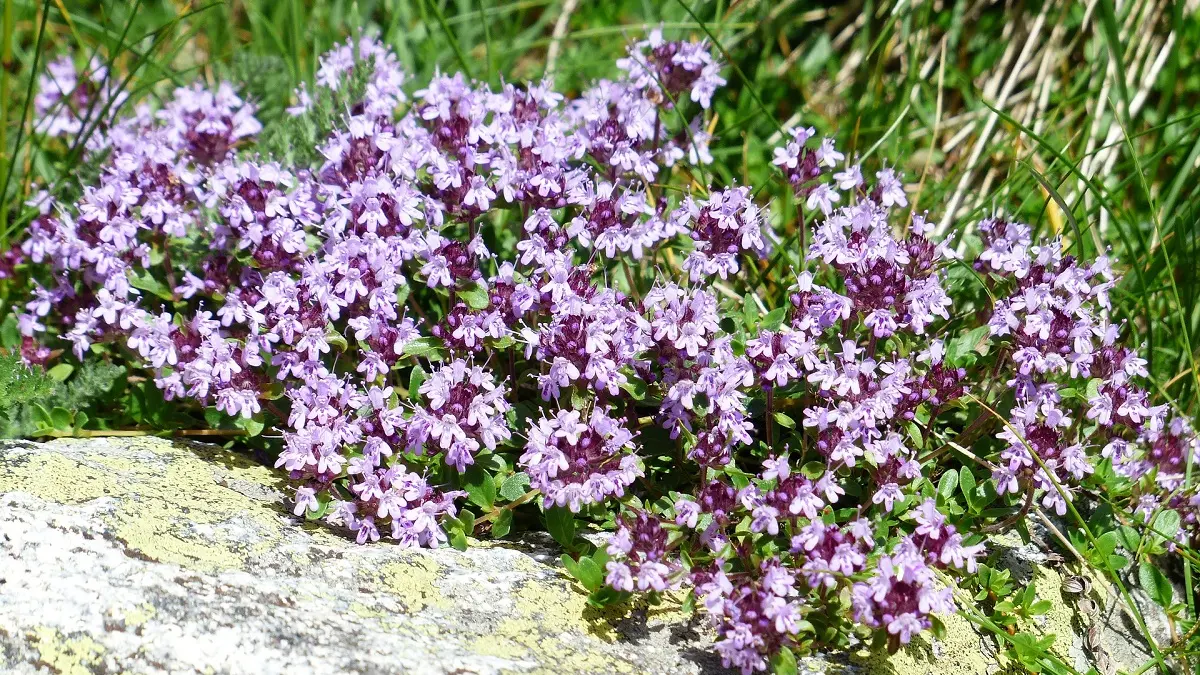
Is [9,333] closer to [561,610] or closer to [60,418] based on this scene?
[60,418]

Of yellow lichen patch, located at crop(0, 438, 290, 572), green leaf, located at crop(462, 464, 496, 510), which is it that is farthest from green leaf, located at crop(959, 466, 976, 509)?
yellow lichen patch, located at crop(0, 438, 290, 572)

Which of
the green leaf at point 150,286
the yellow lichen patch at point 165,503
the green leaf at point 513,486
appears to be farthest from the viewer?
the green leaf at point 150,286

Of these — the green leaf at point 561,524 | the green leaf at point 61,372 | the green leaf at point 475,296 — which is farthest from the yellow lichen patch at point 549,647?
the green leaf at point 61,372

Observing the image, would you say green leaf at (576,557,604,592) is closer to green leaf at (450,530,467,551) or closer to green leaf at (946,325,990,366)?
green leaf at (450,530,467,551)

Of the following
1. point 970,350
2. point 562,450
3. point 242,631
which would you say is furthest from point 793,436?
point 242,631

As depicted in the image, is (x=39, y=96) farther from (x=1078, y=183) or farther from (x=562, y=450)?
(x=1078, y=183)

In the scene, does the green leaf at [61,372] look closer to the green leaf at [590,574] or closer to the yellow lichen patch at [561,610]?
the yellow lichen patch at [561,610]
